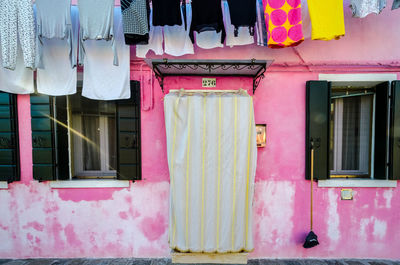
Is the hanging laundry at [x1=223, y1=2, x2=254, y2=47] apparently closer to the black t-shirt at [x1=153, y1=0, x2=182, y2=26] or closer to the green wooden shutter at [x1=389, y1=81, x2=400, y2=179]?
the black t-shirt at [x1=153, y1=0, x2=182, y2=26]

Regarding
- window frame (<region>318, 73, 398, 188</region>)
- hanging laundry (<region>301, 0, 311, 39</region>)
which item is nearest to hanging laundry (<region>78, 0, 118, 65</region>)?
hanging laundry (<region>301, 0, 311, 39</region>)

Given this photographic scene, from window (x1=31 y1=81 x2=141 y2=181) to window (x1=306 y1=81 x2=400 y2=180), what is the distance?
307cm

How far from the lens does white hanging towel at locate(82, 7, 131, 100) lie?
2.95 meters

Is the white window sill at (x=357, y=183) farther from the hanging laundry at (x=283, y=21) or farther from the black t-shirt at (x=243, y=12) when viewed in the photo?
the black t-shirt at (x=243, y=12)

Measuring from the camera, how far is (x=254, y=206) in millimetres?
3217

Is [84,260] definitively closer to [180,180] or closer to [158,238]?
[158,238]

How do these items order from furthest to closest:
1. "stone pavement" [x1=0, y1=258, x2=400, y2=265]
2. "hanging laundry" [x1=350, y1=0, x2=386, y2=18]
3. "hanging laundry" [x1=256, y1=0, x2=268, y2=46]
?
"stone pavement" [x1=0, y1=258, x2=400, y2=265]
"hanging laundry" [x1=256, y1=0, x2=268, y2=46]
"hanging laundry" [x1=350, y1=0, x2=386, y2=18]

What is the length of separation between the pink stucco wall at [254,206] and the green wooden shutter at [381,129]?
0.41 metres

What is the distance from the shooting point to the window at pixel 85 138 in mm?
3090

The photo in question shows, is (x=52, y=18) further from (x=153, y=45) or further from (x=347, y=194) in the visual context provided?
(x=347, y=194)

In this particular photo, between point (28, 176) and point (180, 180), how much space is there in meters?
2.78

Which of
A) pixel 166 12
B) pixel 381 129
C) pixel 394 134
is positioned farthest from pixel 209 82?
pixel 394 134

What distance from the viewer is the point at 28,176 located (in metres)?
3.21

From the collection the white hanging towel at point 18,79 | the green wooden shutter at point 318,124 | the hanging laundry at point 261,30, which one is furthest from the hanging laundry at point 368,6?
the white hanging towel at point 18,79
